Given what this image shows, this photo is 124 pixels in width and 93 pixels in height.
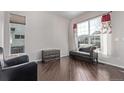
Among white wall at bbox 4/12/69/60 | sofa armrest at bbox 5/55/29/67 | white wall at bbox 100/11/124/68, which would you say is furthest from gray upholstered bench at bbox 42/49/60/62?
white wall at bbox 100/11/124/68

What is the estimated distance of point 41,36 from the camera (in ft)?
16.6

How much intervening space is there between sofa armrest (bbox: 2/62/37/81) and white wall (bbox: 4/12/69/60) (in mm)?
2204

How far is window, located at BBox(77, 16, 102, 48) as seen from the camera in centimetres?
479

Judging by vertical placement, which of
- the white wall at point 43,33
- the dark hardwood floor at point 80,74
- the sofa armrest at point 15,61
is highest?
the white wall at point 43,33

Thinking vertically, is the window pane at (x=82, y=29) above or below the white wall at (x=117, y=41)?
above

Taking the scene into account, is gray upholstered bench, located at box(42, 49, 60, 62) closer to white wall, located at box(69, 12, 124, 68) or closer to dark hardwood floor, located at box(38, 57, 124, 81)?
dark hardwood floor, located at box(38, 57, 124, 81)

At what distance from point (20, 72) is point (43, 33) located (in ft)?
11.4

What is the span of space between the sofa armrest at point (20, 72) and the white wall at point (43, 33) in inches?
86.8

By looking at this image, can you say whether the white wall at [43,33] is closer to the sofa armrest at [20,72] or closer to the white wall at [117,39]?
the sofa armrest at [20,72]

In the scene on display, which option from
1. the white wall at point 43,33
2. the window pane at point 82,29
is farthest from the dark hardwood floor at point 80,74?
the window pane at point 82,29

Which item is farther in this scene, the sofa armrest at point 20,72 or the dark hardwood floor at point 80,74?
the dark hardwood floor at point 80,74

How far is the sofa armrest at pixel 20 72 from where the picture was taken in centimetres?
168
